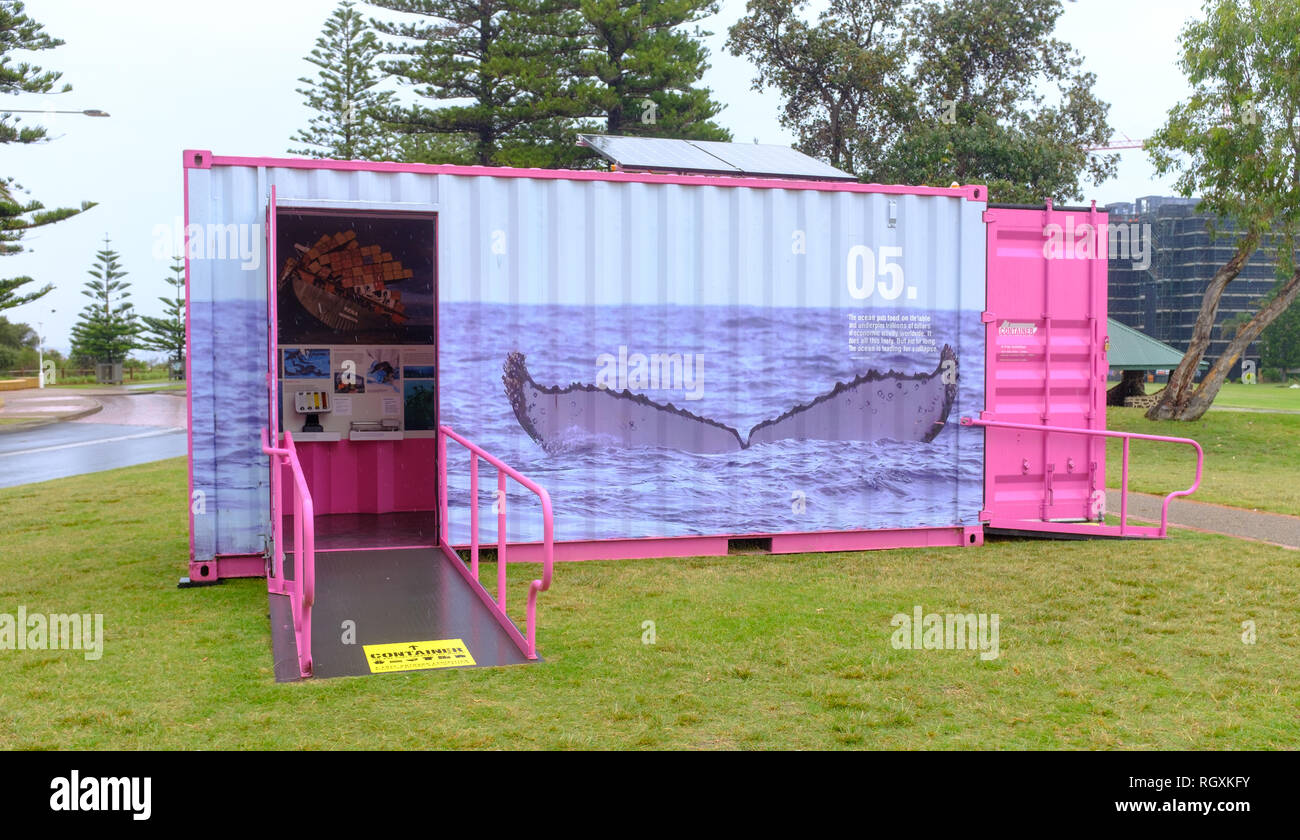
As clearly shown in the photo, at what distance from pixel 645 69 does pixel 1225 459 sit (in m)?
20.2

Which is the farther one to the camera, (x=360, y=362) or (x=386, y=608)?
(x=360, y=362)

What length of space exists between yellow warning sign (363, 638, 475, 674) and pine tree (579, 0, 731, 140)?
28382mm

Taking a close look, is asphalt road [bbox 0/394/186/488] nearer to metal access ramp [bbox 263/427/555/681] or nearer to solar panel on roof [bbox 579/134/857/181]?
solar panel on roof [bbox 579/134/857/181]

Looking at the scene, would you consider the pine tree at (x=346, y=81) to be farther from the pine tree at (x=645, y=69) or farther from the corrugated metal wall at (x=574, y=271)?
the corrugated metal wall at (x=574, y=271)

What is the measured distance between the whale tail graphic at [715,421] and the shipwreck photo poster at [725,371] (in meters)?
0.02

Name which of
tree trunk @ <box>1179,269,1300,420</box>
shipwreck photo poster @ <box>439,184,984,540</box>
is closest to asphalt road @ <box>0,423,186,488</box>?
shipwreck photo poster @ <box>439,184,984,540</box>

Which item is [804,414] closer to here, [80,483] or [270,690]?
[270,690]

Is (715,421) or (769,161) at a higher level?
(769,161)

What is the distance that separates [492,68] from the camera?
1319 inches

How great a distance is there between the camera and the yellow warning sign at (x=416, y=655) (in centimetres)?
616

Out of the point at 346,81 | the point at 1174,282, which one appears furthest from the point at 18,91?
the point at 1174,282

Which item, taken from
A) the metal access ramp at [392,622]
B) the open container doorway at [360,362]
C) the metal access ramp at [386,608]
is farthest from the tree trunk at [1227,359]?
the metal access ramp at [392,622]

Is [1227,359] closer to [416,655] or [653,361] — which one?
[653,361]

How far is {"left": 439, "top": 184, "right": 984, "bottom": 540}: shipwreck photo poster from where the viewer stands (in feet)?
30.4
